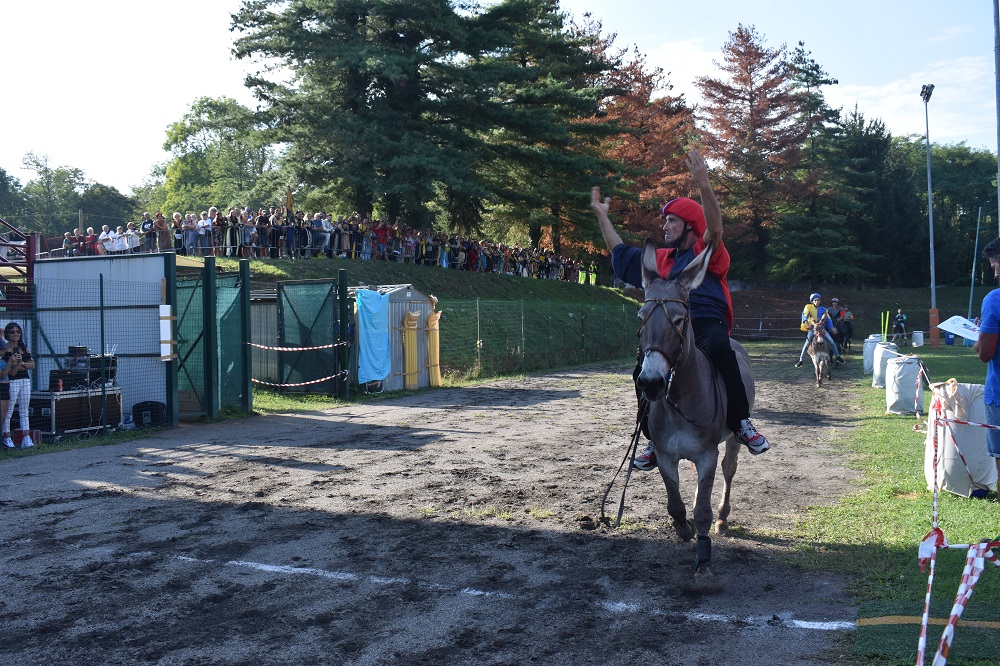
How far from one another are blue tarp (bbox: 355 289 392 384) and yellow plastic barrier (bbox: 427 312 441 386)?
2.02 m

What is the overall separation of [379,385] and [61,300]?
25.0ft

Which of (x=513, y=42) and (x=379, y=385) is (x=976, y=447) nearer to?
(x=379, y=385)

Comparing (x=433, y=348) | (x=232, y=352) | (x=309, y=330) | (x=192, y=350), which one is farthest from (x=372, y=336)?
(x=192, y=350)

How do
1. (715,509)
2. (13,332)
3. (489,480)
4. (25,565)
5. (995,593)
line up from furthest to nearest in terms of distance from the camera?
(13,332)
(489,480)
(715,509)
(25,565)
(995,593)

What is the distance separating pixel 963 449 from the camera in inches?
312

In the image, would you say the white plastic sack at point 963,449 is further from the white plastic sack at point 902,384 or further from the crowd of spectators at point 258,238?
the crowd of spectators at point 258,238

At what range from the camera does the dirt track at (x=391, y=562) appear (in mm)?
4684

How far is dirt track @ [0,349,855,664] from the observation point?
184 inches

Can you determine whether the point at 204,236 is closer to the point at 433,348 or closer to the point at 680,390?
the point at 433,348

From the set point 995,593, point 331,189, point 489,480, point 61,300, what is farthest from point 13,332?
point 331,189

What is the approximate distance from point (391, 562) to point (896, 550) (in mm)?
3868

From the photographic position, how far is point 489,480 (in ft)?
30.9

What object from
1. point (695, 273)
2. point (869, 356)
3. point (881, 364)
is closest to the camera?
point (695, 273)

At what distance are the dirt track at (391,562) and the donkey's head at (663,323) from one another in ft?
4.90
